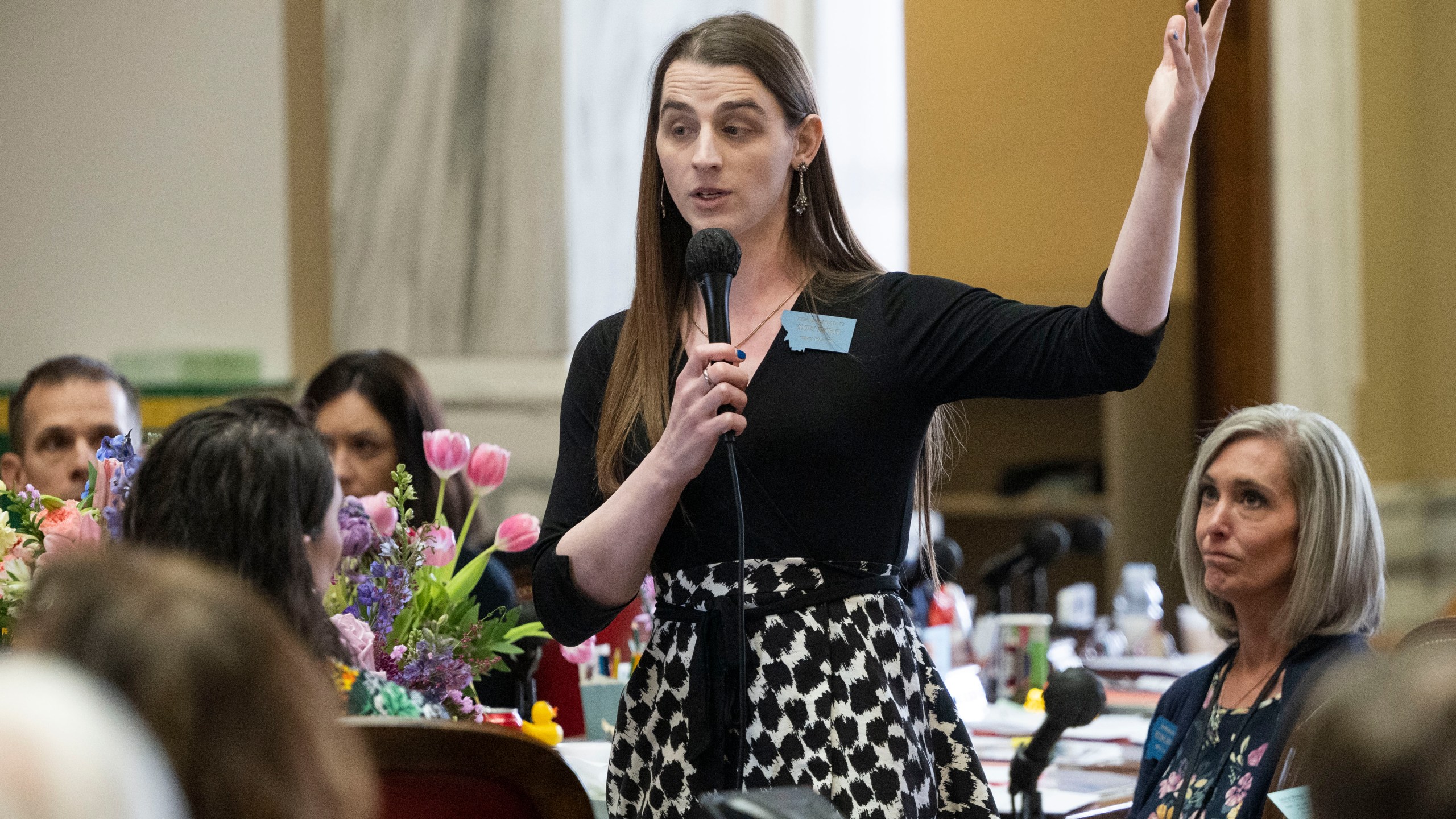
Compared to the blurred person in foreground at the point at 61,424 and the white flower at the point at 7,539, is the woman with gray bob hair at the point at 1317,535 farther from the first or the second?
the blurred person in foreground at the point at 61,424

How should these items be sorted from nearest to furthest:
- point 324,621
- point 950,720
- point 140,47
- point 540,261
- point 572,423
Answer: point 324,621, point 950,720, point 572,423, point 540,261, point 140,47

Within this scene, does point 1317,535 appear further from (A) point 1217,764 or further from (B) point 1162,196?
(B) point 1162,196

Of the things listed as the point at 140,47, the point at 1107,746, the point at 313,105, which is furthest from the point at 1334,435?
the point at 140,47

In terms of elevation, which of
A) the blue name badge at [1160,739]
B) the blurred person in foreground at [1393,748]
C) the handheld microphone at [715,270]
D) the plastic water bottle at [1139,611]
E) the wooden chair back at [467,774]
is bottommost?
the plastic water bottle at [1139,611]

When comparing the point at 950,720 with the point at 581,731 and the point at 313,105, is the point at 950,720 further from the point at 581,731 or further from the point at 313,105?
the point at 313,105

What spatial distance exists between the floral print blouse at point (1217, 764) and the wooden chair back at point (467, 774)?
3.32 feet

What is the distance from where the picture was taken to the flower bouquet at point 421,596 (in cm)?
162

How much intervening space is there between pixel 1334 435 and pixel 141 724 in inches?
72.1

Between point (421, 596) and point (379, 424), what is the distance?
4.66ft

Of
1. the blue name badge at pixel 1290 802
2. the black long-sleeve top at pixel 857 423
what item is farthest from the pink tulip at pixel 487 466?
the blue name badge at pixel 1290 802


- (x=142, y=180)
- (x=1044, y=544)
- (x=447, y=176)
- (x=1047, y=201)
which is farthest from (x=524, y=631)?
(x=1047, y=201)

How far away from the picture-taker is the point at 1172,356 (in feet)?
17.5

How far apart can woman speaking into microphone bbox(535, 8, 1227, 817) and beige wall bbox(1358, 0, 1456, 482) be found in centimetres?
366

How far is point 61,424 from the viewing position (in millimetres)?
3066
